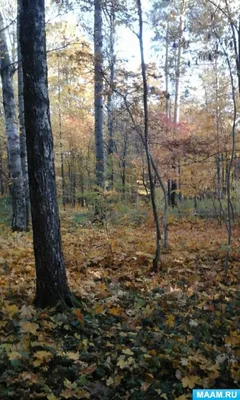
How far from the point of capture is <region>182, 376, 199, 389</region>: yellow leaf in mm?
2826

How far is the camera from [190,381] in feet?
9.38

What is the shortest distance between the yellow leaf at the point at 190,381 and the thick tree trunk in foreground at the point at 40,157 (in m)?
1.57

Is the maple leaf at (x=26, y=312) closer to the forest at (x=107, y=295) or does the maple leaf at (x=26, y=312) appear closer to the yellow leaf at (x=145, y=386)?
the forest at (x=107, y=295)

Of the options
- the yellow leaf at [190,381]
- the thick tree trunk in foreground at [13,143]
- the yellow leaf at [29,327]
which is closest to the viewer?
the yellow leaf at [190,381]

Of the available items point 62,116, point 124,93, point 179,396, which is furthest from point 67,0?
point 62,116

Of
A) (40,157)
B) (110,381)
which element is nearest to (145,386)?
(110,381)

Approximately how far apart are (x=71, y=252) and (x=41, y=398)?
3632 millimetres

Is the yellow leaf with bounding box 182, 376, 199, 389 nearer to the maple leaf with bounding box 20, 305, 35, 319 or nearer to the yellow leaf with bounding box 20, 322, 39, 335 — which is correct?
the yellow leaf with bounding box 20, 322, 39, 335

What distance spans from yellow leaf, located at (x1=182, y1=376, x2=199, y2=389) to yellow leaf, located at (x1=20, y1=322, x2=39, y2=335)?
4.76 feet

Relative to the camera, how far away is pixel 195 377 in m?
2.89

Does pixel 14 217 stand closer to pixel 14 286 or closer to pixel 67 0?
pixel 14 286

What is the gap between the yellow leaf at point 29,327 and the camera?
3115mm

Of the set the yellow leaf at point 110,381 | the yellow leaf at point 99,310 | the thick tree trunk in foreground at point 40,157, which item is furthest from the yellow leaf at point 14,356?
the yellow leaf at point 99,310

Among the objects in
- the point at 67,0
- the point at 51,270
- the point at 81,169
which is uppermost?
the point at 67,0
